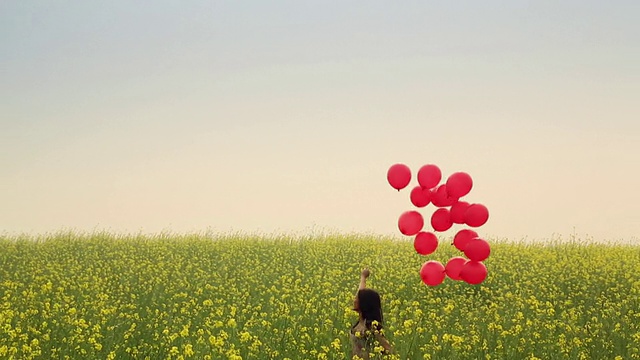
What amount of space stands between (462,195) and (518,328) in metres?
2.52

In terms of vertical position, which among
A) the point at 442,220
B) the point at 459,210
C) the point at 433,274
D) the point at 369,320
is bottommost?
the point at 369,320

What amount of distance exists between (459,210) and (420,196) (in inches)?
20.0

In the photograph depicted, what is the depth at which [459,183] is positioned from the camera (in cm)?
841

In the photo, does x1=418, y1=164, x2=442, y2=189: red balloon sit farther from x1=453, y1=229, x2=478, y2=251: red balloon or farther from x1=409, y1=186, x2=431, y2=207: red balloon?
x1=453, y1=229, x2=478, y2=251: red balloon

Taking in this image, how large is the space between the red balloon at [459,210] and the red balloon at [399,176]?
69 centimetres

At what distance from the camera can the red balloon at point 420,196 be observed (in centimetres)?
866

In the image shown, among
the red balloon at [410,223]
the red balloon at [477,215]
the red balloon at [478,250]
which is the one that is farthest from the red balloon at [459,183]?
the red balloon at [478,250]

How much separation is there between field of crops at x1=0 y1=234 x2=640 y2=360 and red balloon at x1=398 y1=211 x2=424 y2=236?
1383 millimetres

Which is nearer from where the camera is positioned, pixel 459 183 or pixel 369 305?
pixel 369 305

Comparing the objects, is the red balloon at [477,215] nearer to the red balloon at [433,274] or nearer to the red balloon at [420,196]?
the red balloon at [420,196]

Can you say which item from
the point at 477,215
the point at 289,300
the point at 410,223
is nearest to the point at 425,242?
the point at 410,223

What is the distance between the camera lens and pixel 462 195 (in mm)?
8547

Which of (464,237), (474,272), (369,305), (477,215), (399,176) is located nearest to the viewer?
(369,305)

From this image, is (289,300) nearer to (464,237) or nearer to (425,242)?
(425,242)
